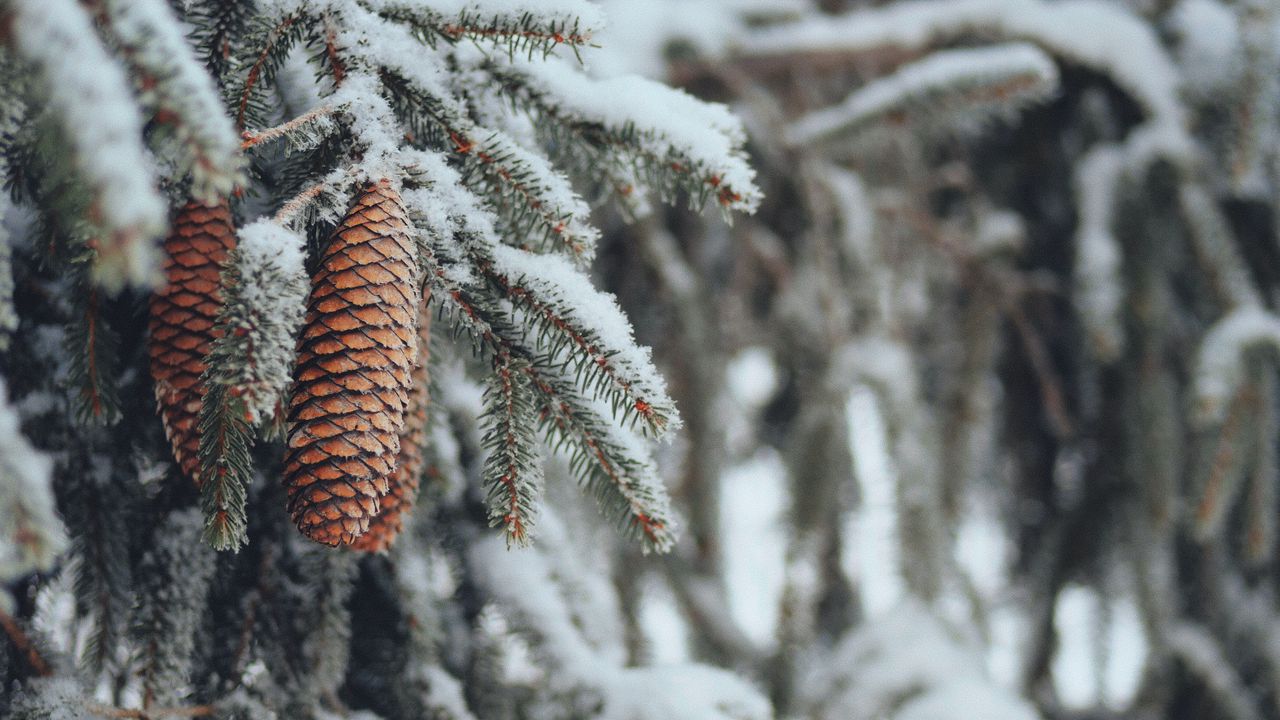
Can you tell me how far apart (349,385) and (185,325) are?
0.19 m

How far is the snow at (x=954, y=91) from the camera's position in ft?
5.28

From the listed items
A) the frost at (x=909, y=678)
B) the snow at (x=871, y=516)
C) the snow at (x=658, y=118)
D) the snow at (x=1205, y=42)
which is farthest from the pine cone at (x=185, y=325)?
the snow at (x=1205, y=42)

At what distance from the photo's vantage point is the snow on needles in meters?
0.43

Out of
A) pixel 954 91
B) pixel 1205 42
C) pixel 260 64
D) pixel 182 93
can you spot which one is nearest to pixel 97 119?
pixel 182 93

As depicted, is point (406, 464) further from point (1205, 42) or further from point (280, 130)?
point (1205, 42)

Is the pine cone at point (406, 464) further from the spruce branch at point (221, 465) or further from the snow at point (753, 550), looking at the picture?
the snow at point (753, 550)

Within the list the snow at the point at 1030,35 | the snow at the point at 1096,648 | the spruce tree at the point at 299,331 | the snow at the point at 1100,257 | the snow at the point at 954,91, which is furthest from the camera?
the snow at the point at 1096,648

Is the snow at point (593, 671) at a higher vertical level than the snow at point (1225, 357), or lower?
lower

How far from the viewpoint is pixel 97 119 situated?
0.45 meters

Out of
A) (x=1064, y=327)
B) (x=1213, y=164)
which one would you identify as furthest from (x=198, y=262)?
(x=1064, y=327)

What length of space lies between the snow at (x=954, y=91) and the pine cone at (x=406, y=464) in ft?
4.06

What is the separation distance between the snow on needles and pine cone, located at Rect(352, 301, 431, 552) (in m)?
0.32

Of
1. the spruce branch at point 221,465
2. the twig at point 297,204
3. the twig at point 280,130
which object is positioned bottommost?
the spruce branch at point 221,465

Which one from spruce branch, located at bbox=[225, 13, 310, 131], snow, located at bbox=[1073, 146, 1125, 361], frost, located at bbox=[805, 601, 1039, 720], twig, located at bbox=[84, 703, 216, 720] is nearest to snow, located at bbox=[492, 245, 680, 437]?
spruce branch, located at bbox=[225, 13, 310, 131]
